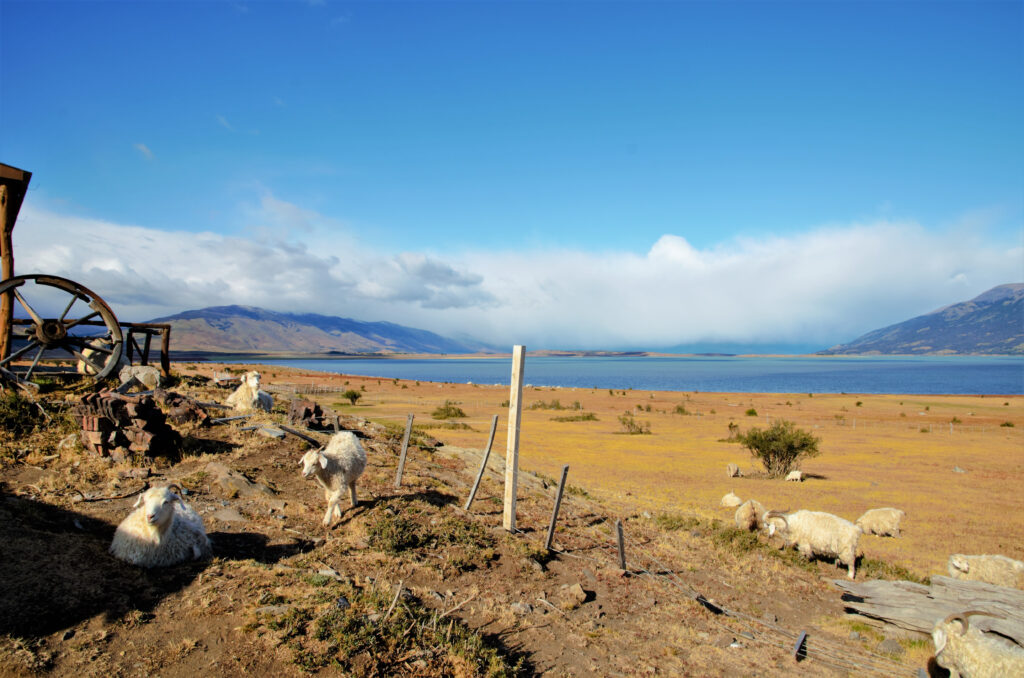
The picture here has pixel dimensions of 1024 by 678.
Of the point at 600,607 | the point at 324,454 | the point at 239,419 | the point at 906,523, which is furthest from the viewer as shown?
the point at 906,523

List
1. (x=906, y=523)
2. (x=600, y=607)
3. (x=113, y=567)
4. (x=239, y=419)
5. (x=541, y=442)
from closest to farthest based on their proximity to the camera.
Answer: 1. (x=113, y=567)
2. (x=600, y=607)
3. (x=239, y=419)
4. (x=906, y=523)
5. (x=541, y=442)

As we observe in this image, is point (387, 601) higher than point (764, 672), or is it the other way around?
point (387, 601)

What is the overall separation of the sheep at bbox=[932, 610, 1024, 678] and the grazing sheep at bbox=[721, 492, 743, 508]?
10.00 meters

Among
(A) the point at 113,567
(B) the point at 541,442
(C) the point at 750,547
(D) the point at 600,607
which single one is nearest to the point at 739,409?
(B) the point at 541,442

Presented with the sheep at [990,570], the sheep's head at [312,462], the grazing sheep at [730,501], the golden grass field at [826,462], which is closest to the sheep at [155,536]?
the sheep's head at [312,462]

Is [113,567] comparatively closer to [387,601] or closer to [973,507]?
[387,601]

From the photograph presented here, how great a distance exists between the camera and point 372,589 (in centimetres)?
707

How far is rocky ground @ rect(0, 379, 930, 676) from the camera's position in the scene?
5359 millimetres

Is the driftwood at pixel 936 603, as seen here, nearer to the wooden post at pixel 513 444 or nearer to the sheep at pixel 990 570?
the sheep at pixel 990 570

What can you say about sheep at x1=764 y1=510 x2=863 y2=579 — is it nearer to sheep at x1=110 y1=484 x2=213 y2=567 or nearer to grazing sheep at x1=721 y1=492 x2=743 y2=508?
grazing sheep at x1=721 y1=492 x2=743 y2=508

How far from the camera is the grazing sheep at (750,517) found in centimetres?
1393

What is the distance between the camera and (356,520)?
926 cm

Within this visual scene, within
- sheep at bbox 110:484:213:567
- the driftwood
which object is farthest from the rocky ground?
the driftwood

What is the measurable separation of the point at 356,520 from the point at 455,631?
11.5 feet
